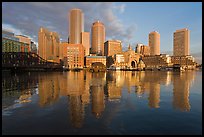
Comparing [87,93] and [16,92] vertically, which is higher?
[87,93]

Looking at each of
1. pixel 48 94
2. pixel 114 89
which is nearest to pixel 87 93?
pixel 48 94

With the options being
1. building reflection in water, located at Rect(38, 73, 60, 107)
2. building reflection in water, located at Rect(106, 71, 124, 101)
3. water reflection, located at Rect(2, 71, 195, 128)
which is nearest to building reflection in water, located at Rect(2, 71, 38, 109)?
water reflection, located at Rect(2, 71, 195, 128)

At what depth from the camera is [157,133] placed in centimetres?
1078

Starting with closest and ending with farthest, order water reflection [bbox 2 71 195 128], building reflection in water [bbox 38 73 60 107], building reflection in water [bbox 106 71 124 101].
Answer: water reflection [bbox 2 71 195 128], building reflection in water [bbox 38 73 60 107], building reflection in water [bbox 106 71 124 101]

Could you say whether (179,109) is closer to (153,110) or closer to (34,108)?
(153,110)

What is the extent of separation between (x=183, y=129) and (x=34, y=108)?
46.2ft

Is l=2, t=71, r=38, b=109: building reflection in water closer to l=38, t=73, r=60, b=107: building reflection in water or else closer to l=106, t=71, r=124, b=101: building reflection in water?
l=38, t=73, r=60, b=107: building reflection in water

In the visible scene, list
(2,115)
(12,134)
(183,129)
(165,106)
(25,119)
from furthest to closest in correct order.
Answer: (165,106), (2,115), (25,119), (183,129), (12,134)

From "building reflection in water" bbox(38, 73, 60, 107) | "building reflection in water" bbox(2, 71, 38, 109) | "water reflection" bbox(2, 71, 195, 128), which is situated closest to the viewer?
"water reflection" bbox(2, 71, 195, 128)

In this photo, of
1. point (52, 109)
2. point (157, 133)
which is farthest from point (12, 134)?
point (157, 133)

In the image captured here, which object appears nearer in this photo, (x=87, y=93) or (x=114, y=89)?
(x=87, y=93)

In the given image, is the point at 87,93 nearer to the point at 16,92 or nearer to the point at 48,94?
the point at 48,94

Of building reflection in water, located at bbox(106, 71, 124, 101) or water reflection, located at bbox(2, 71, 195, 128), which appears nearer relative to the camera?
water reflection, located at bbox(2, 71, 195, 128)

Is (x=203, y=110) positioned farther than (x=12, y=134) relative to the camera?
Yes
